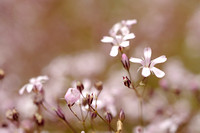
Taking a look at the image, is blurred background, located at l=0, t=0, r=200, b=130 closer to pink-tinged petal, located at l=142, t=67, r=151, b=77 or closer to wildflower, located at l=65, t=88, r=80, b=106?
wildflower, located at l=65, t=88, r=80, b=106

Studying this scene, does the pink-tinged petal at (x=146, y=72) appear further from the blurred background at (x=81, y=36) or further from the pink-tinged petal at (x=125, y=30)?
the blurred background at (x=81, y=36)

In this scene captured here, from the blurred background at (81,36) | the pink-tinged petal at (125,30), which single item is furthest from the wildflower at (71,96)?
the blurred background at (81,36)

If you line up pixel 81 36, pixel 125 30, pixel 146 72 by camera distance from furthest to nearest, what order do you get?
1. pixel 81 36
2. pixel 125 30
3. pixel 146 72

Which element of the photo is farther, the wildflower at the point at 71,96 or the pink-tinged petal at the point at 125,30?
the pink-tinged petal at the point at 125,30

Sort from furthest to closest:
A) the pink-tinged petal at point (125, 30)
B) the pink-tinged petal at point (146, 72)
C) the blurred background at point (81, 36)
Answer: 1. the blurred background at point (81, 36)
2. the pink-tinged petal at point (125, 30)
3. the pink-tinged petal at point (146, 72)

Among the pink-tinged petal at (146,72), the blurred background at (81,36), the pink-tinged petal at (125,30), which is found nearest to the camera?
the pink-tinged petal at (146,72)

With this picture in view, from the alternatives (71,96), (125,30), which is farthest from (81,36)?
(71,96)

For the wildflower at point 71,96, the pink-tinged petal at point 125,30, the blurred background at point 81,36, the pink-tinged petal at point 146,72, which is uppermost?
the blurred background at point 81,36

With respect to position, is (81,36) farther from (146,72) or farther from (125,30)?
(146,72)

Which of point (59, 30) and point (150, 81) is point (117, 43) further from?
point (59, 30)

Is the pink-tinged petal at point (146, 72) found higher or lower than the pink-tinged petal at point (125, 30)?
lower
